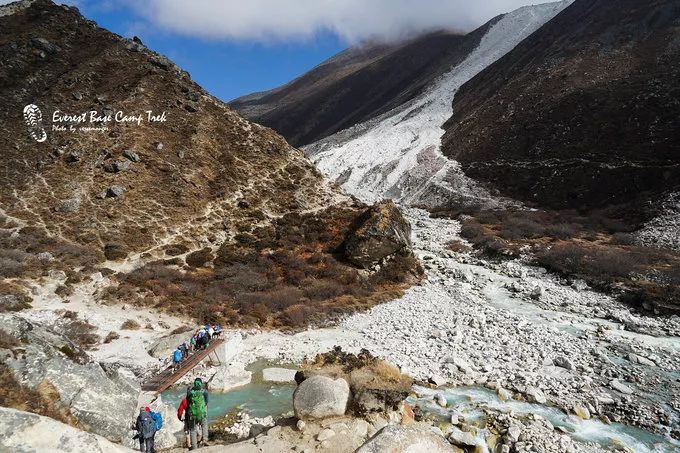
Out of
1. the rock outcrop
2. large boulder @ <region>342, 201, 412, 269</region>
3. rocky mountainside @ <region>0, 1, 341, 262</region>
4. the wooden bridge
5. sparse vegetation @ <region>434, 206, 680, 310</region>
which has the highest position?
rocky mountainside @ <region>0, 1, 341, 262</region>

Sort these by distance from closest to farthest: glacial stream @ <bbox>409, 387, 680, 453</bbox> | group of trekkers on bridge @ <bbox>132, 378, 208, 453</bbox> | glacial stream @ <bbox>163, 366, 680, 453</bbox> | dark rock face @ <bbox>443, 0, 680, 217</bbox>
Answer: group of trekkers on bridge @ <bbox>132, 378, 208, 453</bbox> → glacial stream @ <bbox>409, 387, 680, 453</bbox> → glacial stream @ <bbox>163, 366, 680, 453</bbox> → dark rock face @ <bbox>443, 0, 680, 217</bbox>

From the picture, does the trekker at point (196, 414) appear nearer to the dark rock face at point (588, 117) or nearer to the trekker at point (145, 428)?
the trekker at point (145, 428)

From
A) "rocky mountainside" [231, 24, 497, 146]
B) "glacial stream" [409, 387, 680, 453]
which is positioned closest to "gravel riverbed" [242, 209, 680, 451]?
"glacial stream" [409, 387, 680, 453]

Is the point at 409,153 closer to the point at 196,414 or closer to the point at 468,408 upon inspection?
the point at 468,408

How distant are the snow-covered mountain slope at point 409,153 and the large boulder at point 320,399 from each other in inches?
2088

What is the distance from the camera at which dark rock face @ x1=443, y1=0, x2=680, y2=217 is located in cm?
5228

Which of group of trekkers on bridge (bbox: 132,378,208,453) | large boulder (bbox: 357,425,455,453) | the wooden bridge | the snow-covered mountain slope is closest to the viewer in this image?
large boulder (bbox: 357,425,455,453)

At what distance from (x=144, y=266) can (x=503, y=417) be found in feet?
80.5

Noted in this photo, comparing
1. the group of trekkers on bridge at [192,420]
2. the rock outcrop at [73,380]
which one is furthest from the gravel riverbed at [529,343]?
the rock outcrop at [73,380]

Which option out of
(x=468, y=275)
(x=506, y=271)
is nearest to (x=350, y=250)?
(x=468, y=275)

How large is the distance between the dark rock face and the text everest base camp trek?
88.5 feet

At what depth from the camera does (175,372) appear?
17.3 metres

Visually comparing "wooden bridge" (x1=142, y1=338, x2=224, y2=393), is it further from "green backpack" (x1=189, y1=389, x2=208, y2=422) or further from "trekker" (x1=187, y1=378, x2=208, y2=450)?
"green backpack" (x1=189, y1=389, x2=208, y2=422)

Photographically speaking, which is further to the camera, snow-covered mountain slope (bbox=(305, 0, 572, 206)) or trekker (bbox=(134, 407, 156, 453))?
snow-covered mountain slope (bbox=(305, 0, 572, 206))
